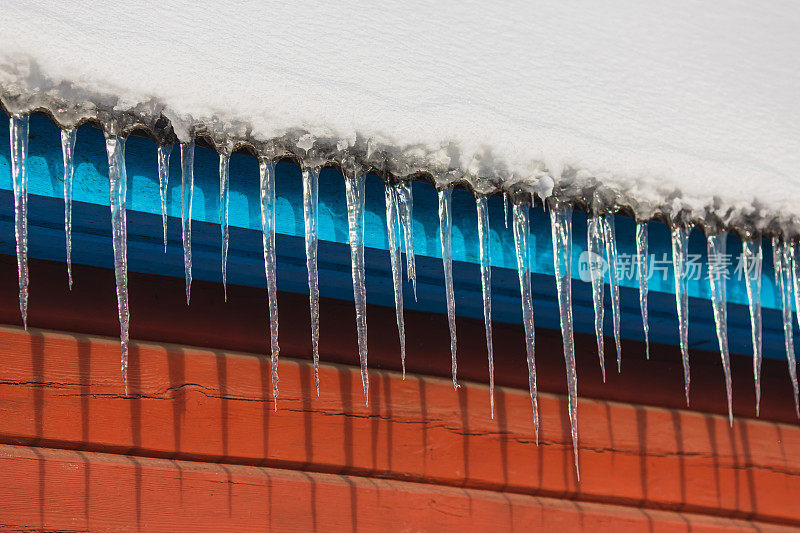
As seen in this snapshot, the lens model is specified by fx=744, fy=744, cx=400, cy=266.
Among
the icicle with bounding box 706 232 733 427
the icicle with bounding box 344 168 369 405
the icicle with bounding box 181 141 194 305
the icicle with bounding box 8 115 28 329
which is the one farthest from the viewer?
the icicle with bounding box 706 232 733 427

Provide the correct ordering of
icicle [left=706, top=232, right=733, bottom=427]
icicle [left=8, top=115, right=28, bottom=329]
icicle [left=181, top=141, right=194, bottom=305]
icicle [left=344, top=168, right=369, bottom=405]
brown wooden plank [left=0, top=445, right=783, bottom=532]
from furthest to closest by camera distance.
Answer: icicle [left=706, top=232, right=733, bottom=427]
brown wooden plank [left=0, top=445, right=783, bottom=532]
icicle [left=344, top=168, right=369, bottom=405]
icicle [left=181, top=141, right=194, bottom=305]
icicle [left=8, top=115, right=28, bottom=329]

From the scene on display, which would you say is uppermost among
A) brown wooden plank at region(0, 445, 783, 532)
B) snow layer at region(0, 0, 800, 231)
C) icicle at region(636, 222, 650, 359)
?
snow layer at region(0, 0, 800, 231)

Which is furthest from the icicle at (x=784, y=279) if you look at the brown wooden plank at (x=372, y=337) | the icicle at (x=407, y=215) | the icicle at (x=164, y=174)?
the icicle at (x=164, y=174)

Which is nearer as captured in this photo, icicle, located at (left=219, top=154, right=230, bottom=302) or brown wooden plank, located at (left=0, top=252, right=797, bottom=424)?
icicle, located at (left=219, top=154, right=230, bottom=302)

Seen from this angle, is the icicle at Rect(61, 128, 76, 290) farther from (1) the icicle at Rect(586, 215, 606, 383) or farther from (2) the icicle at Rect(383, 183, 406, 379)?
(1) the icicle at Rect(586, 215, 606, 383)

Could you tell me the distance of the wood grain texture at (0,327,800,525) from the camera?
6.36ft

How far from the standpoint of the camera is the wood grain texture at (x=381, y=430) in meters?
1.94

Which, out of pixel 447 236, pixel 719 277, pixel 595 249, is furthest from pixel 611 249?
pixel 447 236

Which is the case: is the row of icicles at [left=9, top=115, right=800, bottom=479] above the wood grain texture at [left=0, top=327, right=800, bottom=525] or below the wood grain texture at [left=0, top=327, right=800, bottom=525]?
above

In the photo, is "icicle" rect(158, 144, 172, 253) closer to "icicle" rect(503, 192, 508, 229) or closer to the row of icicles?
the row of icicles

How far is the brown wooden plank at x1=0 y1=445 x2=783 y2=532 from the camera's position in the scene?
1.85m

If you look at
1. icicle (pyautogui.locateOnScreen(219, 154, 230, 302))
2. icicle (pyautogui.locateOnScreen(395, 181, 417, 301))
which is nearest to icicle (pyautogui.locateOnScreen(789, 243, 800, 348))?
icicle (pyautogui.locateOnScreen(395, 181, 417, 301))

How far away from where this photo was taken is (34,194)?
156cm

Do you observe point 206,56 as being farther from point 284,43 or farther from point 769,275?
point 769,275
